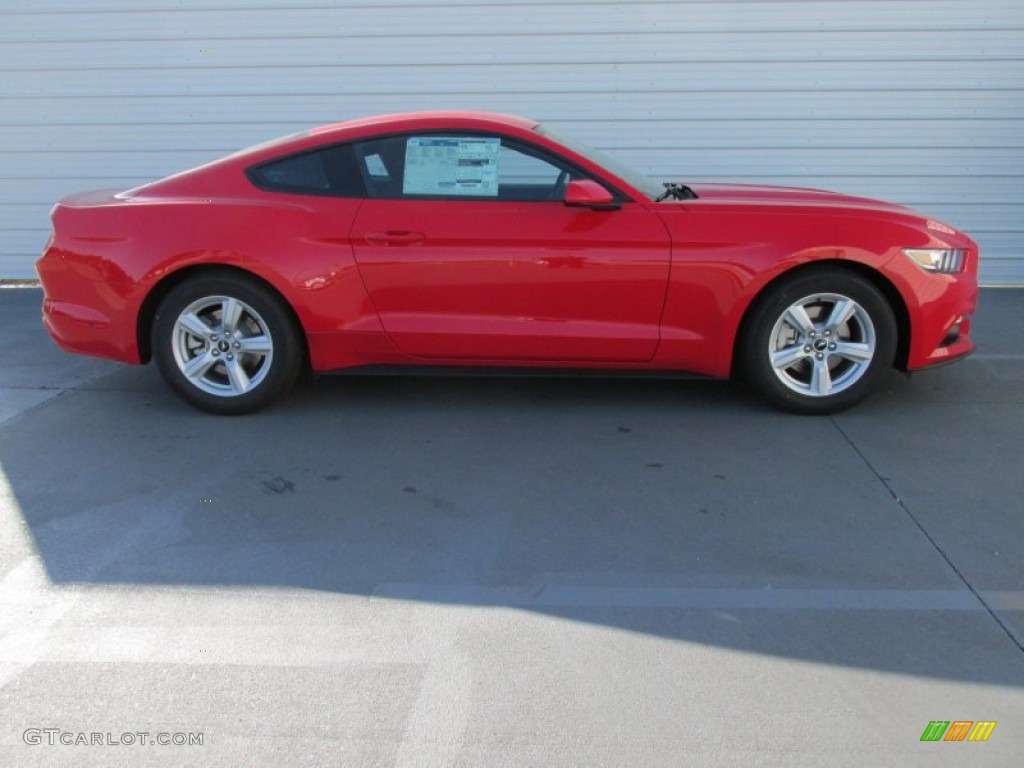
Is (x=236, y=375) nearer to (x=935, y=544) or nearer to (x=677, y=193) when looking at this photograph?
(x=677, y=193)

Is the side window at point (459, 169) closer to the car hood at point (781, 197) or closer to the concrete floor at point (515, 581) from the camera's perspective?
the car hood at point (781, 197)

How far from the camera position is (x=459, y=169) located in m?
5.11

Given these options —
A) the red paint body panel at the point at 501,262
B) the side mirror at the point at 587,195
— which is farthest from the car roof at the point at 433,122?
the side mirror at the point at 587,195

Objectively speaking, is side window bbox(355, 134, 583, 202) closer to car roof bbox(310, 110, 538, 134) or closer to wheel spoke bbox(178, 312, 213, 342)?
car roof bbox(310, 110, 538, 134)

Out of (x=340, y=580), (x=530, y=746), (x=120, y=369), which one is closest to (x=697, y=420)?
(x=340, y=580)

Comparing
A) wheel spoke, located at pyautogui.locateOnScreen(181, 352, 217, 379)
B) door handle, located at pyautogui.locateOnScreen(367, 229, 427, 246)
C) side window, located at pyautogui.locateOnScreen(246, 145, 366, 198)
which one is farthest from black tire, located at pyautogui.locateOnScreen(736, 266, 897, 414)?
wheel spoke, located at pyautogui.locateOnScreen(181, 352, 217, 379)

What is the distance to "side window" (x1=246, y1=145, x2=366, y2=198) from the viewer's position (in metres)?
5.11

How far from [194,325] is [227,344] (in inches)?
7.6

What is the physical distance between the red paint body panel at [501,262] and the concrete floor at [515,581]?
0.45 meters

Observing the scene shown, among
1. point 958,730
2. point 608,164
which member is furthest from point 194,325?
point 958,730

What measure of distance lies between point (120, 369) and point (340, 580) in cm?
337

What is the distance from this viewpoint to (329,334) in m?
5.10

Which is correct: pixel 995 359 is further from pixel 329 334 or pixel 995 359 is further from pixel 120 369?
pixel 120 369

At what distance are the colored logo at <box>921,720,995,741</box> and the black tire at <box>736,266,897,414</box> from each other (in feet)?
8.23
